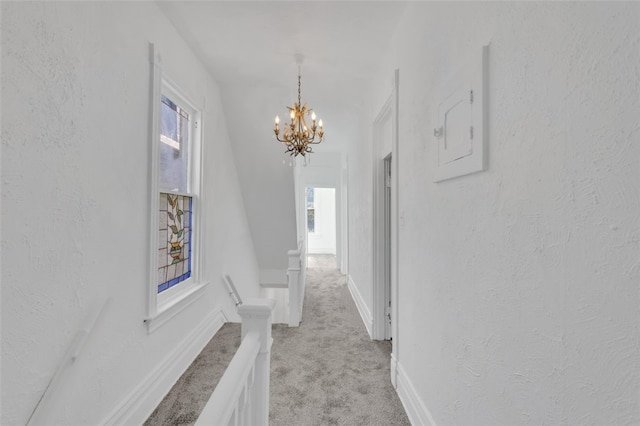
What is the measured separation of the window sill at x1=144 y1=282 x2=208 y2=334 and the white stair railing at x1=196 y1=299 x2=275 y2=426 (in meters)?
1.09

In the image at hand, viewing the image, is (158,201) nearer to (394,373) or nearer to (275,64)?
(275,64)

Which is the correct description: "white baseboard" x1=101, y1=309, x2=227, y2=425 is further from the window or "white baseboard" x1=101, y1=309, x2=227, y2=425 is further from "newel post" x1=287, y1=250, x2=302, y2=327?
"newel post" x1=287, y1=250, x2=302, y2=327

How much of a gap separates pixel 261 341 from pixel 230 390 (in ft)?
1.32

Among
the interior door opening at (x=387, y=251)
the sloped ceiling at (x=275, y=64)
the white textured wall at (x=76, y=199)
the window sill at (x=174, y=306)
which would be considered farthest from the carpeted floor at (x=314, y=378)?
the sloped ceiling at (x=275, y=64)

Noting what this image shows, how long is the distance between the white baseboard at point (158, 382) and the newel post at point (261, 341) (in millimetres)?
934

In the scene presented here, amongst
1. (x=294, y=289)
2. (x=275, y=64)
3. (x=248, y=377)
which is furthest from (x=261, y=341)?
(x=275, y=64)

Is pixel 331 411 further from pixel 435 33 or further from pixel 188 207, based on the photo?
pixel 435 33

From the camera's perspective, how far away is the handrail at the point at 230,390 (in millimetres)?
690

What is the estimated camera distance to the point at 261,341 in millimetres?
1192

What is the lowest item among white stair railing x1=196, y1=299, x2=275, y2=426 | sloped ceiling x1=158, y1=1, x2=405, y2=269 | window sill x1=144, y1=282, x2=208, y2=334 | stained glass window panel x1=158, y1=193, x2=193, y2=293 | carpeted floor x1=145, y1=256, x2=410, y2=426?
carpeted floor x1=145, y1=256, x2=410, y2=426

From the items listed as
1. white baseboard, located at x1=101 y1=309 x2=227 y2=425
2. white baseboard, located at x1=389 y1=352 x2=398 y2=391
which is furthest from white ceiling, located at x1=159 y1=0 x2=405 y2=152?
white baseboard, located at x1=389 y1=352 x2=398 y2=391

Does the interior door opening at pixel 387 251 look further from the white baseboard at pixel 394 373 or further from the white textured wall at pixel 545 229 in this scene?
the white textured wall at pixel 545 229

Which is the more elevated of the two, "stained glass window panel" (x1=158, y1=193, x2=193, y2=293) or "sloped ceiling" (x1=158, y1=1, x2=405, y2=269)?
"sloped ceiling" (x1=158, y1=1, x2=405, y2=269)

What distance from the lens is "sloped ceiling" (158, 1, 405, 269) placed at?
6.63ft
